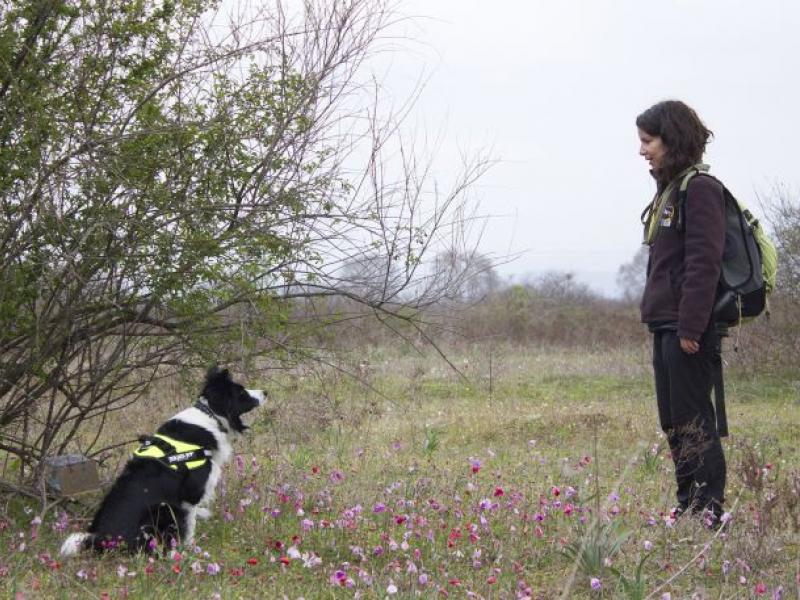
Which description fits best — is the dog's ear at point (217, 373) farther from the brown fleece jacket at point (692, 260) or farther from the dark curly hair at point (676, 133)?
A: the dark curly hair at point (676, 133)

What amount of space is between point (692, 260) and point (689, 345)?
0.43 meters

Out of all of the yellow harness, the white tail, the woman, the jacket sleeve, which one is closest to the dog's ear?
the yellow harness

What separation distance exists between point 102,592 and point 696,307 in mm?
3054

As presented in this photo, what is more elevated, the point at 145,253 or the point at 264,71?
the point at 264,71

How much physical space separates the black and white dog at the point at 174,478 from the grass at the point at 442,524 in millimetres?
130

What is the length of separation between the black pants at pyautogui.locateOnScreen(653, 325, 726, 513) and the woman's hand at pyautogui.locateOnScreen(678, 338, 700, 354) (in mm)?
70

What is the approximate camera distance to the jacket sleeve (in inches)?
178

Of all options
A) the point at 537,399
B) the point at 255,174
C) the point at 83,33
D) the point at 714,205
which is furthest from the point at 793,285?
the point at 83,33

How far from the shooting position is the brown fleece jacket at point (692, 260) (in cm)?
453

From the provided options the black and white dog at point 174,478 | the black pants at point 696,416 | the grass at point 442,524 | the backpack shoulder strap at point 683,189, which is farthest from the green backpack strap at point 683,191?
the black and white dog at point 174,478

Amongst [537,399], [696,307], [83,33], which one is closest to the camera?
[696,307]

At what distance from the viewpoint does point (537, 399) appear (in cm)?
1116

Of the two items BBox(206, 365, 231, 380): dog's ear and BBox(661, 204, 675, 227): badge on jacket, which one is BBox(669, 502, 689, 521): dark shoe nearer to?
BBox(661, 204, 675, 227): badge on jacket

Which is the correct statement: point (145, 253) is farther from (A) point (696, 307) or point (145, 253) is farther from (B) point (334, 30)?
(A) point (696, 307)
